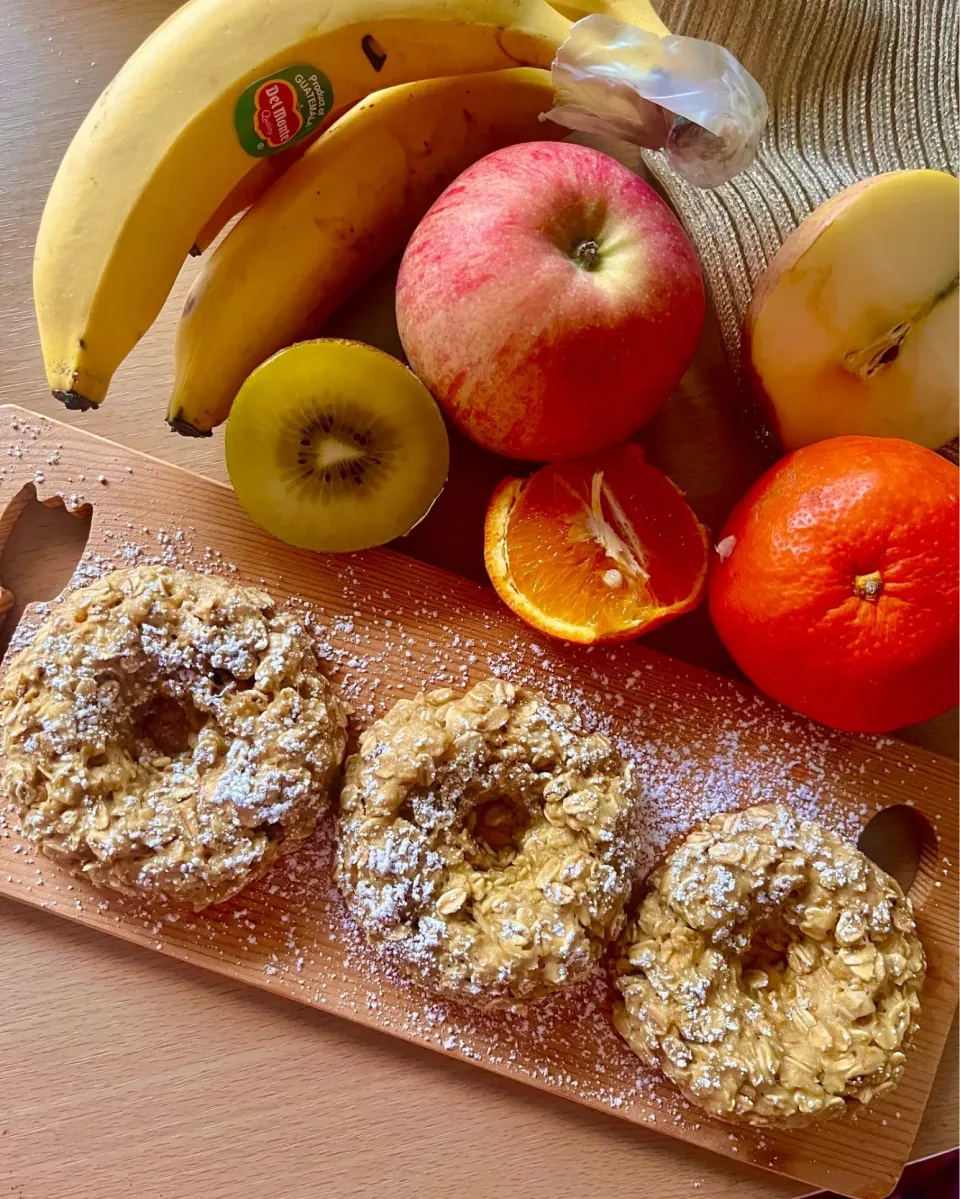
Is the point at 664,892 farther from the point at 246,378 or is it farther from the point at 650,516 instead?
the point at 246,378

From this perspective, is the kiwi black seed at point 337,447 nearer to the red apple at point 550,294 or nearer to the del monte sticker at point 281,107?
the red apple at point 550,294

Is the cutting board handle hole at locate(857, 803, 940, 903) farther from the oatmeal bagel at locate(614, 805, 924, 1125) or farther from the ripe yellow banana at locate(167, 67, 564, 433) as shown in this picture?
the ripe yellow banana at locate(167, 67, 564, 433)

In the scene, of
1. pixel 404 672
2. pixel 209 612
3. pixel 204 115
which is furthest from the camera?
pixel 404 672

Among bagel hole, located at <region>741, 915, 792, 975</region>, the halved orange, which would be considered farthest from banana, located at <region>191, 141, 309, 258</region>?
bagel hole, located at <region>741, 915, 792, 975</region>

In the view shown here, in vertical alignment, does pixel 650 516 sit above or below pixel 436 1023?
above

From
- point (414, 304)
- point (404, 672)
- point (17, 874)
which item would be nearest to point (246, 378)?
point (414, 304)

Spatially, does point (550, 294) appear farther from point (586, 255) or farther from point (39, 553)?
point (39, 553)
